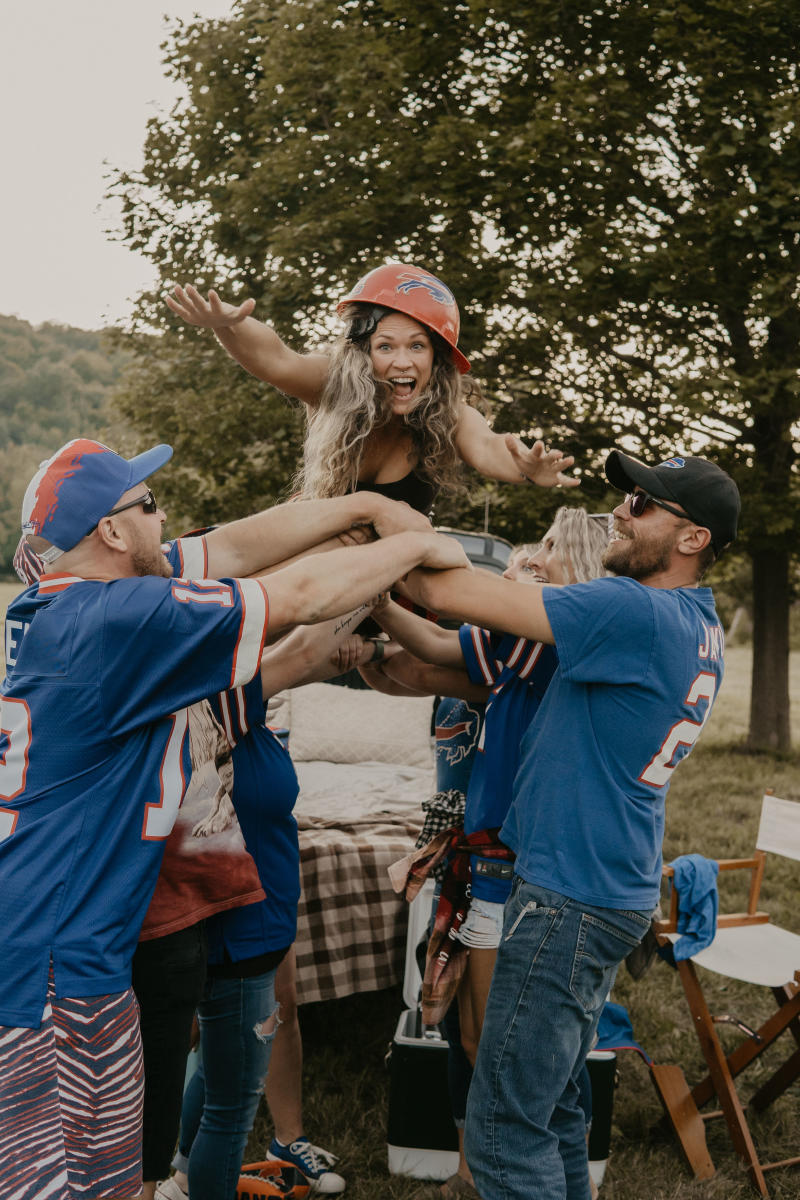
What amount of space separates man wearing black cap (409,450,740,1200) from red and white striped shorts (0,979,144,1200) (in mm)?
852

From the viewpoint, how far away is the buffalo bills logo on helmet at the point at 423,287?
9.36ft

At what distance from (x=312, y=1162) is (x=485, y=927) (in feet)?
4.01

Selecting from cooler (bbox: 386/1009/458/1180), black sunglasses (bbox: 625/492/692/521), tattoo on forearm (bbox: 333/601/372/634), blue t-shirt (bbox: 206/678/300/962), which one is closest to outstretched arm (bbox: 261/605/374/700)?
tattoo on forearm (bbox: 333/601/372/634)

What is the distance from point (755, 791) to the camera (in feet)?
35.4

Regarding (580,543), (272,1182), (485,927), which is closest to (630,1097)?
(272,1182)

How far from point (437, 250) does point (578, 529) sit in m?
8.37

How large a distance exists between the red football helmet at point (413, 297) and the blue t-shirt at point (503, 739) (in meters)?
0.94

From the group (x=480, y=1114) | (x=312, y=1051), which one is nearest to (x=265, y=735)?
(x=480, y=1114)

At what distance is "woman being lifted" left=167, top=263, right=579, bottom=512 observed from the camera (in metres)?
2.80

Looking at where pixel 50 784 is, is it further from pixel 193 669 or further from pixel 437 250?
pixel 437 250

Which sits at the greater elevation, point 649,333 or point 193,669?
point 649,333

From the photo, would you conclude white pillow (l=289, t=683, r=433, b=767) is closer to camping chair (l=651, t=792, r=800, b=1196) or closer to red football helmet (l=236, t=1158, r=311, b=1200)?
camping chair (l=651, t=792, r=800, b=1196)

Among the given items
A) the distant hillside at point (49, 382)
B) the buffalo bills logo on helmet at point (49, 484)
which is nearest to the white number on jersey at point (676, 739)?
the buffalo bills logo on helmet at point (49, 484)

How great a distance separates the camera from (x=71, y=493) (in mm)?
2012
